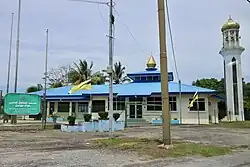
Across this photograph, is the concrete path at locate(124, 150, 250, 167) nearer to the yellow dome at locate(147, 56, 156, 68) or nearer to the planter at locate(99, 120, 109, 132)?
the planter at locate(99, 120, 109, 132)

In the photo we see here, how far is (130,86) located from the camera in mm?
41594

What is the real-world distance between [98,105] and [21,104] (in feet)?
61.7

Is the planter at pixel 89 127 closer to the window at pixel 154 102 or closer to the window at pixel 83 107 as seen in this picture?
the window at pixel 154 102

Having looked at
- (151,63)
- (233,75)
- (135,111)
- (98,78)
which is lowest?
(135,111)

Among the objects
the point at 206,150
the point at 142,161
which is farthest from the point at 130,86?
the point at 142,161

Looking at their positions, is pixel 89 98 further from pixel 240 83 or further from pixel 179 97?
pixel 240 83

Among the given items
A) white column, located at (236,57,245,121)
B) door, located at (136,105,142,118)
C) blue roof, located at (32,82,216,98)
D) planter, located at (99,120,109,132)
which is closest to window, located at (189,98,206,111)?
blue roof, located at (32,82,216,98)

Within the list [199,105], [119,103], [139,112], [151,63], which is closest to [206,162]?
[199,105]

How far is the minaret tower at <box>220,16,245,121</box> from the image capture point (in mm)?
45938

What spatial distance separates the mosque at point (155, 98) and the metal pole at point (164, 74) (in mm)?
19418

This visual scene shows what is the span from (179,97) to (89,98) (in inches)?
442

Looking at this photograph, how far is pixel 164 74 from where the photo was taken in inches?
532

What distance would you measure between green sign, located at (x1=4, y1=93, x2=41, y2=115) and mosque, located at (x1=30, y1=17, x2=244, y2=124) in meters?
11.9

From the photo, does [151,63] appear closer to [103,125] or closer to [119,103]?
[119,103]
